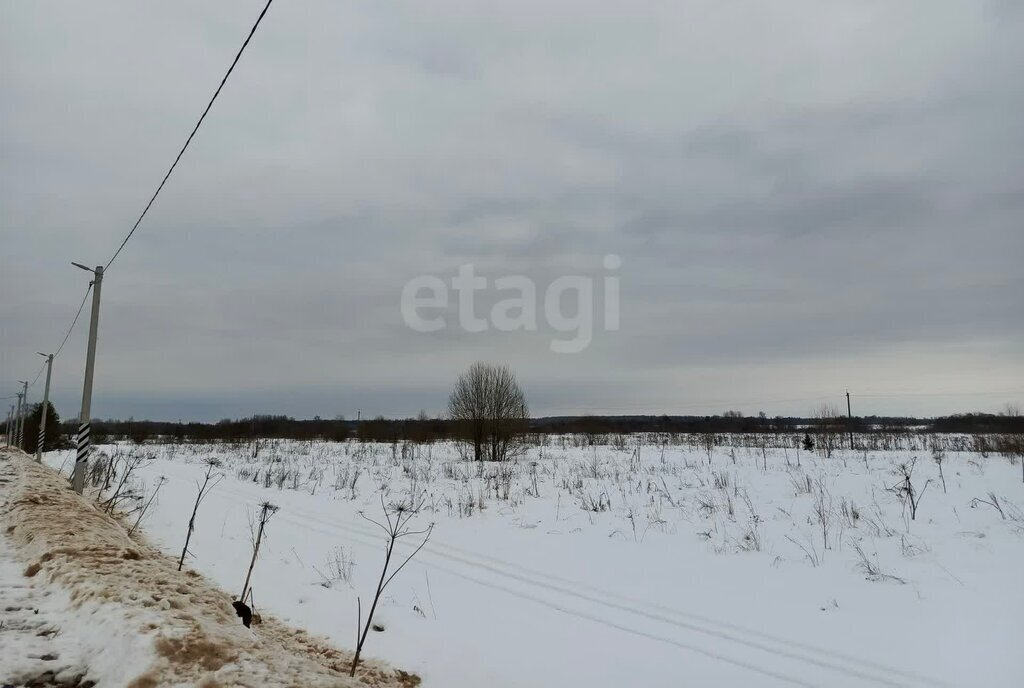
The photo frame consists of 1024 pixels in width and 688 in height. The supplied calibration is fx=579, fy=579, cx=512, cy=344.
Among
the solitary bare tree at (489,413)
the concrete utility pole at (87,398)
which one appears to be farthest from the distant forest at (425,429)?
the concrete utility pole at (87,398)

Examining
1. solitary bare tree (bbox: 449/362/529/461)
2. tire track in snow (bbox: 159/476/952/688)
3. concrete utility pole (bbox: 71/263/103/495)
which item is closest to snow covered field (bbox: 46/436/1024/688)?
tire track in snow (bbox: 159/476/952/688)

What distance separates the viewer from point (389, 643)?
532 cm

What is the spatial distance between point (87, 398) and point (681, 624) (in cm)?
1385

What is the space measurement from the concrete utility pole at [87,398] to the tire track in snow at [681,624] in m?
8.01

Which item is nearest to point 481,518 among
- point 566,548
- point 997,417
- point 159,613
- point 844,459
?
point 566,548

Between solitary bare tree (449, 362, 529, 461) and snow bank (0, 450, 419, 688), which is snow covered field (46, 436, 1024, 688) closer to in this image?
snow bank (0, 450, 419, 688)

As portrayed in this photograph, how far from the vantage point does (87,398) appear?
43.7 feet

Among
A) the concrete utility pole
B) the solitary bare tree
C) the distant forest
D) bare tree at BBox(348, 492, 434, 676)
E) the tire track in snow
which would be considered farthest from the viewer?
the distant forest

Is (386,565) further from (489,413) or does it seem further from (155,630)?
(489,413)

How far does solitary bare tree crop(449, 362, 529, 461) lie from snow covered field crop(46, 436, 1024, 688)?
41.5 ft

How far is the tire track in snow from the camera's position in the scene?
455 centimetres

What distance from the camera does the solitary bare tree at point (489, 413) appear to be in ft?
86.2

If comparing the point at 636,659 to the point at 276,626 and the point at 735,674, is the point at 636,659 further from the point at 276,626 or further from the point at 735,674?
the point at 276,626

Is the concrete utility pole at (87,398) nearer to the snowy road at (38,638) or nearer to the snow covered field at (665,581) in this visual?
the snow covered field at (665,581)
